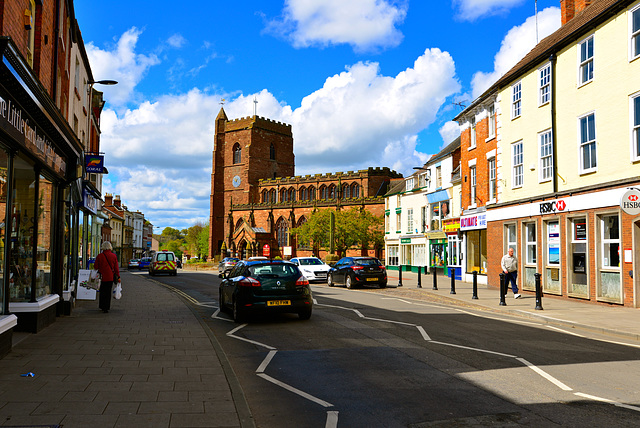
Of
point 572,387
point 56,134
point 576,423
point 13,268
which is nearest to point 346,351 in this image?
point 572,387

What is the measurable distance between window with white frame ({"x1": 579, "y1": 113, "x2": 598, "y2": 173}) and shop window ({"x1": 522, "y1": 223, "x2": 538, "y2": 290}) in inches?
152

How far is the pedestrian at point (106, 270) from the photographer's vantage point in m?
13.1

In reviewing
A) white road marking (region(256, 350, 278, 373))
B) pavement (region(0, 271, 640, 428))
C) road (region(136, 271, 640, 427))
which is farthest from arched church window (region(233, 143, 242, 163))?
white road marking (region(256, 350, 278, 373))

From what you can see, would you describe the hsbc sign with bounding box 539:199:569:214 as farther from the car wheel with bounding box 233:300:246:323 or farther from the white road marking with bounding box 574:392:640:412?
the white road marking with bounding box 574:392:640:412

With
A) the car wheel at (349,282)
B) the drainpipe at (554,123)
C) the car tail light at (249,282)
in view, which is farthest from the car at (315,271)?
the car tail light at (249,282)

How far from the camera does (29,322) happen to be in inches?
365

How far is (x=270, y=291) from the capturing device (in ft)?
38.3

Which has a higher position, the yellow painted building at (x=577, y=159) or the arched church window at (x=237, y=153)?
the arched church window at (x=237, y=153)

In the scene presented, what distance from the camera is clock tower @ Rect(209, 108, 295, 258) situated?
264ft

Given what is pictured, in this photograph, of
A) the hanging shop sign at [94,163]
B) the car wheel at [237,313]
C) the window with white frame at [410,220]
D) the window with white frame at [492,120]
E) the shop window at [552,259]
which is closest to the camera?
the car wheel at [237,313]

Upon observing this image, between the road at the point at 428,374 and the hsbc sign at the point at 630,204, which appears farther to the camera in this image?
the hsbc sign at the point at 630,204

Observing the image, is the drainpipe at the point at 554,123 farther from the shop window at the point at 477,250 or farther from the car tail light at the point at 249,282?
the car tail light at the point at 249,282

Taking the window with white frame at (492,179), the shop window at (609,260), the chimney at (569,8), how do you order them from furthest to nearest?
the window with white frame at (492,179) → the chimney at (569,8) → the shop window at (609,260)

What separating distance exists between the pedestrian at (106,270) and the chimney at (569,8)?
68.3 ft
